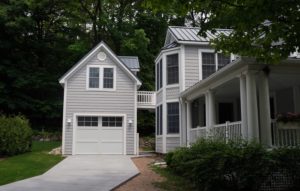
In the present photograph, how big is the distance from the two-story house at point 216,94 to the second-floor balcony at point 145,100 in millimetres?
2151

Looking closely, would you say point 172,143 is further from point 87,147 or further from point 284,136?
point 284,136

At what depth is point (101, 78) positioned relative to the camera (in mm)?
24000

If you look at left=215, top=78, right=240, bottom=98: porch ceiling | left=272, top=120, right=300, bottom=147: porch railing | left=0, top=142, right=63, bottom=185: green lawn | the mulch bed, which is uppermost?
left=215, top=78, right=240, bottom=98: porch ceiling

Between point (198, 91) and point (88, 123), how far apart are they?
28.3 feet

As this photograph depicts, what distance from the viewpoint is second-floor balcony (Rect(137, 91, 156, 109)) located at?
2625cm

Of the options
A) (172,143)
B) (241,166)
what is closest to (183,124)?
(172,143)

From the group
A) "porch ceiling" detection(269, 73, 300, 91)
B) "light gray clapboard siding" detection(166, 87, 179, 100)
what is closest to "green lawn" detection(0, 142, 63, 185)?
"light gray clapboard siding" detection(166, 87, 179, 100)

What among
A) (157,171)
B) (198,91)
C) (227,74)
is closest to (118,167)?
(157,171)

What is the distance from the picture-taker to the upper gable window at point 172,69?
71.8 ft

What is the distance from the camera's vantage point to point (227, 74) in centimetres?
1332

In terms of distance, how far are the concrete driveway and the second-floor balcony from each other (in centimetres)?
906

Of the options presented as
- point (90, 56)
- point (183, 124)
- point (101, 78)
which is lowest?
point (183, 124)

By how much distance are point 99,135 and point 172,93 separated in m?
5.05

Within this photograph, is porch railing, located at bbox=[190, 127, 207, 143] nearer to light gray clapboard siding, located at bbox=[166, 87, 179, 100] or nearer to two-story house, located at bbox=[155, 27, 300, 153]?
two-story house, located at bbox=[155, 27, 300, 153]
